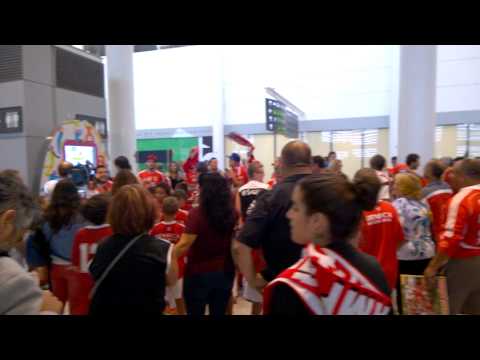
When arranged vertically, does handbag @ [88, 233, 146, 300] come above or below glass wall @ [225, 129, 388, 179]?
below

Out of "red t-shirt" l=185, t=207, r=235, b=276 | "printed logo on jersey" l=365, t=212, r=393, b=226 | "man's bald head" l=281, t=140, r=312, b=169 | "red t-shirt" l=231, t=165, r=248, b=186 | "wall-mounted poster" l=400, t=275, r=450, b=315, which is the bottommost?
"wall-mounted poster" l=400, t=275, r=450, b=315

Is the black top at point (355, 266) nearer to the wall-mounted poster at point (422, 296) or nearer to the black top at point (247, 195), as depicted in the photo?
the wall-mounted poster at point (422, 296)

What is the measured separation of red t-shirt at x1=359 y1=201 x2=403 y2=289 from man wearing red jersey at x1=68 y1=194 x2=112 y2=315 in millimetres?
1836

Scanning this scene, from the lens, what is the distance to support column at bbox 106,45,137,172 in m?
8.07

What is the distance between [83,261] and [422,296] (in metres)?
2.39

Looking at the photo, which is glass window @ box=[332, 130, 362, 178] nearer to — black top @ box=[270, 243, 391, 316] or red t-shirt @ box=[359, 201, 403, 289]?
red t-shirt @ box=[359, 201, 403, 289]

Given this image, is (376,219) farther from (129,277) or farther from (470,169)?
(129,277)

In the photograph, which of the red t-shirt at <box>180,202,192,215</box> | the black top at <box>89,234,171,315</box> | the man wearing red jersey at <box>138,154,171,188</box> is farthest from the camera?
the man wearing red jersey at <box>138,154,171,188</box>

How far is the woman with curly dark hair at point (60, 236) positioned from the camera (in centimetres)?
250

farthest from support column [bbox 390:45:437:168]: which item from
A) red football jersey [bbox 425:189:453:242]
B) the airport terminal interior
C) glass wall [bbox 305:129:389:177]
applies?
red football jersey [bbox 425:189:453:242]

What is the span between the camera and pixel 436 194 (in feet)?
11.7

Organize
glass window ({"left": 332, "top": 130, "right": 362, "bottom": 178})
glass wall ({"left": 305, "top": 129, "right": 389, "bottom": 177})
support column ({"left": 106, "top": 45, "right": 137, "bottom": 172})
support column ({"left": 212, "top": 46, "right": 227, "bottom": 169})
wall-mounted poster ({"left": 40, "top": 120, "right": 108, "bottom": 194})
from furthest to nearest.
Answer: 1. support column ({"left": 212, "top": 46, "right": 227, "bottom": 169})
2. glass window ({"left": 332, "top": 130, "right": 362, "bottom": 178})
3. glass wall ({"left": 305, "top": 129, "right": 389, "bottom": 177})
4. support column ({"left": 106, "top": 45, "right": 137, "bottom": 172})
5. wall-mounted poster ({"left": 40, "top": 120, "right": 108, "bottom": 194})
